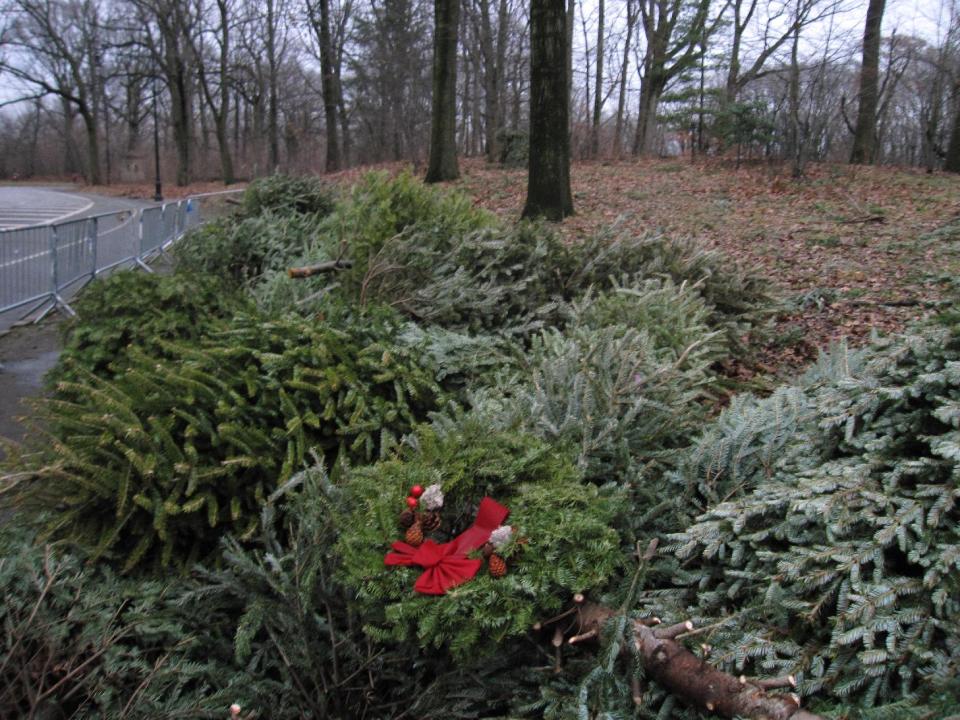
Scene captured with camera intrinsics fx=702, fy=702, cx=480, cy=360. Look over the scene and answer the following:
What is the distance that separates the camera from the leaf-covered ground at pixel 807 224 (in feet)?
20.2

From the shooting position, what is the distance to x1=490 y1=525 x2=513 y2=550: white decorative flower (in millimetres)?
2234

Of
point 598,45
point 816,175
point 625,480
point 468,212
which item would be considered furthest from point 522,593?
point 598,45

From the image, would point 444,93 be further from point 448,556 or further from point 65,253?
point 448,556

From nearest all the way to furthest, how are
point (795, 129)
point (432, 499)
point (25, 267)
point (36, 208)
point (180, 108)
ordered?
point (432, 499) < point (25, 267) < point (795, 129) < point (36, 208) < point (180, 108)

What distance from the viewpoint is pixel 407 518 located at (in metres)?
2.33

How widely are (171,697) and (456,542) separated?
104 cm

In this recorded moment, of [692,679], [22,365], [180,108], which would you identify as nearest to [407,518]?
[692,679]

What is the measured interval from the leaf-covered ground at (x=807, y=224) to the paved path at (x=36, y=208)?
40.7 feet

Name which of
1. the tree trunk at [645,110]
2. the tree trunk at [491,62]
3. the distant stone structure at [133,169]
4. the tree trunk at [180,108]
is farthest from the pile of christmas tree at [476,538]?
the distant stone structure at [133,169]

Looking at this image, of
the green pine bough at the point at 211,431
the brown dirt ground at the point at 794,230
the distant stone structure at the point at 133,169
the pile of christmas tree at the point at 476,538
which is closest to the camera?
the pile of christmas tree at the point at 476,538

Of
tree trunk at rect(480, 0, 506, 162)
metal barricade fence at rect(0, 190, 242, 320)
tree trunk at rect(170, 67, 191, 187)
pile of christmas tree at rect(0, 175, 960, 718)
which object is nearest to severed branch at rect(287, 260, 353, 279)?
pile of christmas tree at rect(0, 175, 960, 718)

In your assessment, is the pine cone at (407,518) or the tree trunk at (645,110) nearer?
the pine cone at (407,518)

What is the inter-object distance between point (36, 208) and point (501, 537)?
85.7 ft

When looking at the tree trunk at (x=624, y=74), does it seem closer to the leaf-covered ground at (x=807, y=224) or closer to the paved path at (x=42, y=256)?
the leaf-covered ground at (x=807, y=224)
